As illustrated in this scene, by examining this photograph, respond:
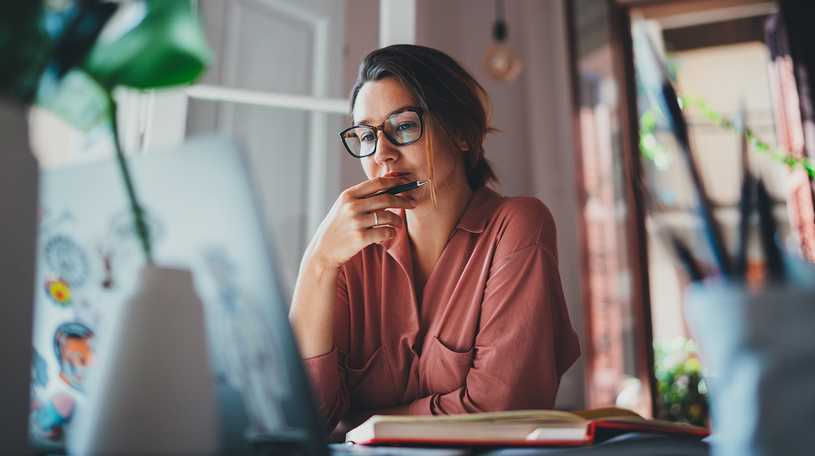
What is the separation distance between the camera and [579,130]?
3002mm

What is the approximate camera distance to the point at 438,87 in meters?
1.22

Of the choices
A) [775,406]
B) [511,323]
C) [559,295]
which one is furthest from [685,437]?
[559,295]

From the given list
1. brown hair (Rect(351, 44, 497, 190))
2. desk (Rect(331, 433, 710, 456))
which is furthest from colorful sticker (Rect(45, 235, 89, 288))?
brown hair (Rect(351, 44, 497, 190))

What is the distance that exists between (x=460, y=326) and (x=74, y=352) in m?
0.66

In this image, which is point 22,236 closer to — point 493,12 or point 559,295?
point 559,295

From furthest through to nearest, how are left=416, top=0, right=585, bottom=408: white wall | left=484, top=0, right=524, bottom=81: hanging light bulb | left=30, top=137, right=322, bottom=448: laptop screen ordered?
left=416, top=0, right=585, bottom=408: white wall, left=484, top=0, right=524, bottom=81: hanging light bulb, left=30, top=137, right=322, bottom=448: laptop screen

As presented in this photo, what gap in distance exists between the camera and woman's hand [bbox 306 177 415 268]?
3.38ft

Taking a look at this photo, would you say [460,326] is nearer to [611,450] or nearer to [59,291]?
[611,450]

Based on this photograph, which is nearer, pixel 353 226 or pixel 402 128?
pixel 353 226

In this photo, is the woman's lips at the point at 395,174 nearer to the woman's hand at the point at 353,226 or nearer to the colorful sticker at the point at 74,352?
the woman's hand at the point at 353,226

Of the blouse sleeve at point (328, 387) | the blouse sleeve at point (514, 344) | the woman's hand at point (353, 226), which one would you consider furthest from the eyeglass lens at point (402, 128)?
the blouse sleeve at point (328, 387)

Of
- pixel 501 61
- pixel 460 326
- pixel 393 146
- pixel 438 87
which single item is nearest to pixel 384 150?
pixel 393 146

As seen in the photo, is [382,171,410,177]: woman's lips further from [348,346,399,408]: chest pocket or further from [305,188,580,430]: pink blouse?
[348,346,399,408]: chest pocket

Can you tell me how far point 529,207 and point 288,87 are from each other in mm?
1129
